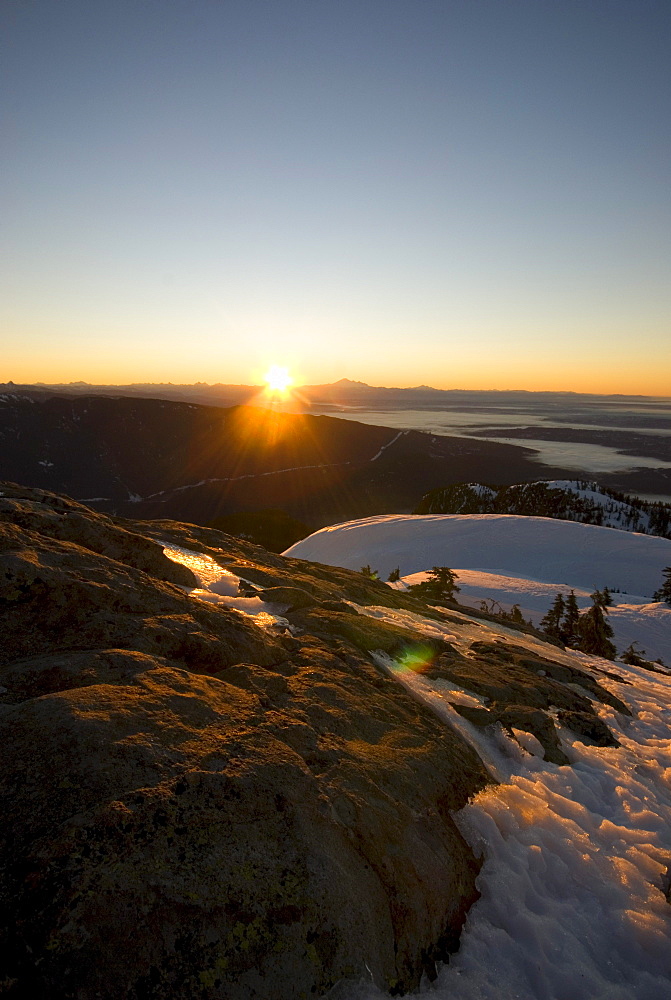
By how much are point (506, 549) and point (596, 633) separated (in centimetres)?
3396

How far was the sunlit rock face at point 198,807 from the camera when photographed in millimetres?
2580

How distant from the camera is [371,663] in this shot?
7137 millimetres

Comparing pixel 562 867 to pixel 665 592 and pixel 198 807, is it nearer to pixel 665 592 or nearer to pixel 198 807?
pixel 198 807

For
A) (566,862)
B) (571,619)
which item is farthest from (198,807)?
(571,619)

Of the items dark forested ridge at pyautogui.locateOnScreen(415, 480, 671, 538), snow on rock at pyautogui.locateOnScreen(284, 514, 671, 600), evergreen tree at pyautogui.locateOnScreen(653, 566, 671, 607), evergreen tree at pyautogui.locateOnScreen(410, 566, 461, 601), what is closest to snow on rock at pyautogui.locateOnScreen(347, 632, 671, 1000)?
evergreen tree at pyautogui.locateOnScreen(410, 566, 461, 601)

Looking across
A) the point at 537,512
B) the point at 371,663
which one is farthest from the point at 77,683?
the point at 537,512

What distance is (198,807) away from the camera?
3303mm

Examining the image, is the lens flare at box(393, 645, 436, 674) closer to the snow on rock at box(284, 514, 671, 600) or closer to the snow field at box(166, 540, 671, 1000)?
the snow field at box(166, 540, 671, 1000)

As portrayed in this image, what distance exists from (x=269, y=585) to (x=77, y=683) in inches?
229

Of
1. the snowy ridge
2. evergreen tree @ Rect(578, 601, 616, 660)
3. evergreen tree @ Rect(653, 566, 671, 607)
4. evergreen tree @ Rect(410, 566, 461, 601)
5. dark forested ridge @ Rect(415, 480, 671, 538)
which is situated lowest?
dark forested ridge @ Rect(415, 480, 671, 538)

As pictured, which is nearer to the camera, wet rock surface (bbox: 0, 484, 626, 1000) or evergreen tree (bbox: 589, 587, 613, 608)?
wet rock surface (bbox: 0, 484, 626, 1000)

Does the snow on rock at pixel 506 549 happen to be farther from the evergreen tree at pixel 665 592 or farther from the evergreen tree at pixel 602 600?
the evergreen tree at pixel 602 600

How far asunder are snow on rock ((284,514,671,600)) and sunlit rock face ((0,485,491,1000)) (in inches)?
1843

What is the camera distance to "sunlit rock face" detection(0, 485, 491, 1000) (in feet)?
8.46
